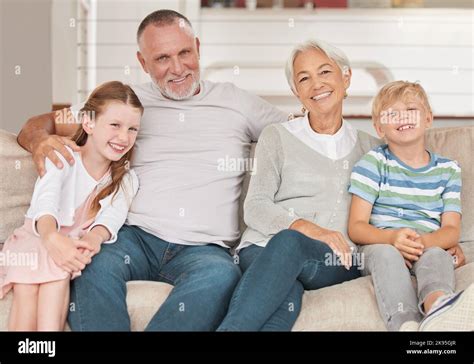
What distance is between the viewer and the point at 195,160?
8.39 feet

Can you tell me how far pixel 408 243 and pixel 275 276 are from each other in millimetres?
430


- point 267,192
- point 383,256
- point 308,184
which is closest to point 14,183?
point 267,192

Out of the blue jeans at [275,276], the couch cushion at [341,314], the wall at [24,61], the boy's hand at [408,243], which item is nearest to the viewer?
the blue jeans at [275,276]

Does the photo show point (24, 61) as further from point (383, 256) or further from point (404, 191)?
point (383, 256)

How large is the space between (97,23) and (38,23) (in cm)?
43

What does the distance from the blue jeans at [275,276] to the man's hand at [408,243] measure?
7.8 inches

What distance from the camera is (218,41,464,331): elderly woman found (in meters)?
2.12

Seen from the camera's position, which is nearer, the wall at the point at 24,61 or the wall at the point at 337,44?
the wall at the point at 24,61

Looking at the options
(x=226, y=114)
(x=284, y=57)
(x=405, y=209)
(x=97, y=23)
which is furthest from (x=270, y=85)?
(x=405, y=209)

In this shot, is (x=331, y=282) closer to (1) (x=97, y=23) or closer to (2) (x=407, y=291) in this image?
(2) (x=407, y=291)

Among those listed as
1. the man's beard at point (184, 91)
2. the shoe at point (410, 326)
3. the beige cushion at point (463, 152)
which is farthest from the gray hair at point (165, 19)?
the shoe at point (410, 326)

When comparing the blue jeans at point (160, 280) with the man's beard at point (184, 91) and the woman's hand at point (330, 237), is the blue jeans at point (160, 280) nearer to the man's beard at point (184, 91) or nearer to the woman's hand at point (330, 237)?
the woman's hand at point (330, 237)

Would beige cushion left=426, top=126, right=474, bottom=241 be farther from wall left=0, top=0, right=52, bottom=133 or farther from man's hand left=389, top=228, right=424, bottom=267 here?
wall left=0, top=0, right=52, bottom=133

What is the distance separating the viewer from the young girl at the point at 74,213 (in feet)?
6.88
